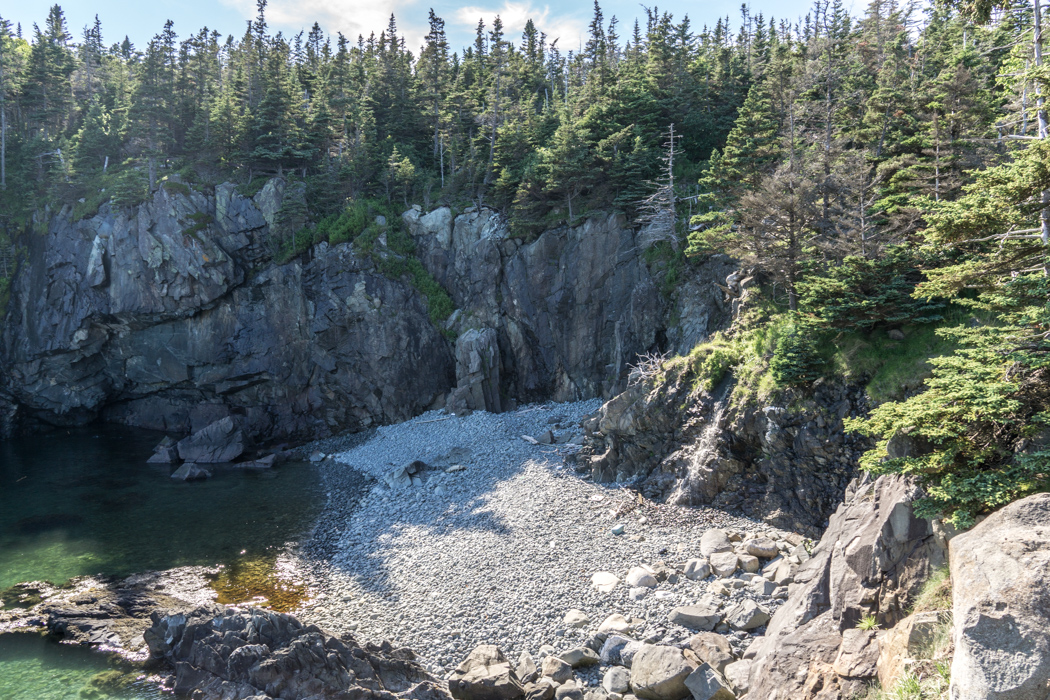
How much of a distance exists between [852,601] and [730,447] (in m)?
9.98

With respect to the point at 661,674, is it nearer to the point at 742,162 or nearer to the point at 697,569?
the point at 697,569

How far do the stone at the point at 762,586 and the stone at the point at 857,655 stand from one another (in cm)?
546

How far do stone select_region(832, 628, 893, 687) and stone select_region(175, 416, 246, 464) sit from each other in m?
33.7

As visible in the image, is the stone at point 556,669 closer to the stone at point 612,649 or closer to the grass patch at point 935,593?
the stone at point 612,649

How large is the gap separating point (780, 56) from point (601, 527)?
121 ft

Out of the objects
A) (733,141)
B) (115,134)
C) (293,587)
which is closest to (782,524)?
(293,587)

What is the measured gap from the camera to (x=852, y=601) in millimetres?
9156

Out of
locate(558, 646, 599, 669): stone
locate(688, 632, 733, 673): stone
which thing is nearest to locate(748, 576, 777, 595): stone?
locate(688, 632, 733, 673): stone

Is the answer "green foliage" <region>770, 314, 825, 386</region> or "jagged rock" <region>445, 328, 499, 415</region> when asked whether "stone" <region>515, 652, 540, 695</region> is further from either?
"jagged rock" <region>445, 328, 499, 415</region>

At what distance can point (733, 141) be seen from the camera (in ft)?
92.4

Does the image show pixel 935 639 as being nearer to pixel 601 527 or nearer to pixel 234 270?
pixel 601 527

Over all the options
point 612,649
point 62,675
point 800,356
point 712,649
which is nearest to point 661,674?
point 712,649

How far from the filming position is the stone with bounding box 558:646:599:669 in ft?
42.0

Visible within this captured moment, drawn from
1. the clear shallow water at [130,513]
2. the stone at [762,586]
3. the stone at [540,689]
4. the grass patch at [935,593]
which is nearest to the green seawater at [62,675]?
the clear shallow water at [130,513]
